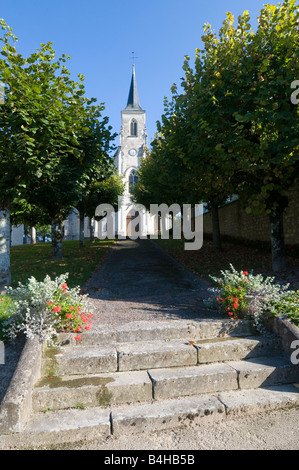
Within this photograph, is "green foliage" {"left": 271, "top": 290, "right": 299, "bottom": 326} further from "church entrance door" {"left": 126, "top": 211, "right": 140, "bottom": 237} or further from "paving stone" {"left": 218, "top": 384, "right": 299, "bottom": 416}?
"church entrance door" {"left": 126, "top": 211, "right": 140, "bottom": 237}

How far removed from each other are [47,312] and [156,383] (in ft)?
5.75

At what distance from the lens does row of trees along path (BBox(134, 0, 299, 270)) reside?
6.60 metres

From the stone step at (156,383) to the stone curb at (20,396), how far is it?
16 cm

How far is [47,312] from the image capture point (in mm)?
3873

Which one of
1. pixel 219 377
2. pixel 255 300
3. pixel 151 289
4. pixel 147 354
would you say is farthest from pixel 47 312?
pixel 151 289

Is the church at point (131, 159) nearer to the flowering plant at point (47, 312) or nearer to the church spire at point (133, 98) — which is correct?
the church spire at point (133, 98)

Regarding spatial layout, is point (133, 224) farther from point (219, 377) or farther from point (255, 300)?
point (219, 377)

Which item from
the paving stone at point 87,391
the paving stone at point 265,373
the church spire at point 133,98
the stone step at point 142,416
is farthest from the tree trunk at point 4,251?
the church spire at point 133,98

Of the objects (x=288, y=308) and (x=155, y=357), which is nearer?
(x=155, y=357)

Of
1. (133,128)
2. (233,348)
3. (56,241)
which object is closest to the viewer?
(233,348)

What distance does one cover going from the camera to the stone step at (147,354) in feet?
10.9

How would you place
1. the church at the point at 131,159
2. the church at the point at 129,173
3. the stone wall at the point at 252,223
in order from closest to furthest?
the stone wall at the point at 252,223, the church at the point at 129,173, the church at the point at 131,159

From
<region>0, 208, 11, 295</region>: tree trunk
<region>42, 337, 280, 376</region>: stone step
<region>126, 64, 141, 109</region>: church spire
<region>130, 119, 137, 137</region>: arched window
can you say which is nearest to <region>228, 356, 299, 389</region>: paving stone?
<region>42, 337, 280, 376</region>: stone step

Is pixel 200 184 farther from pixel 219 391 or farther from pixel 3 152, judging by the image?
pixel 219 391
